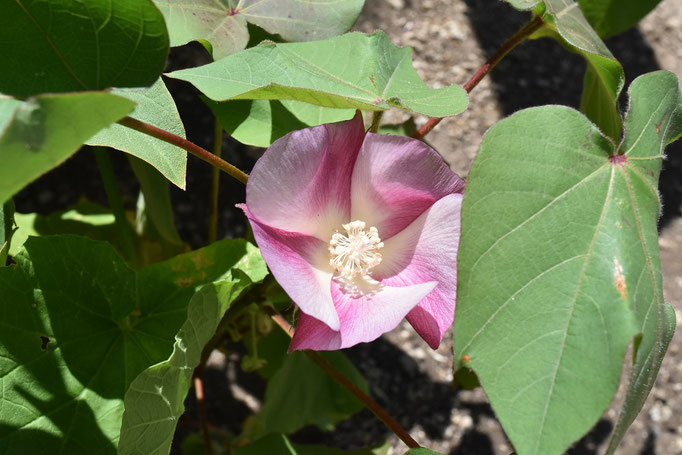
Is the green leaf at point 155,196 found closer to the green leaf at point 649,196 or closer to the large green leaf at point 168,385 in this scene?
the large green leaf at point 168,385

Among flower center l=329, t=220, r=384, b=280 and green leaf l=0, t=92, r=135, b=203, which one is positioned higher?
green leaf l=0, t=92, r=135, b=203

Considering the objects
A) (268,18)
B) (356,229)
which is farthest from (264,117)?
(356,229)

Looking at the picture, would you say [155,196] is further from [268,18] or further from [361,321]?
[361,321]

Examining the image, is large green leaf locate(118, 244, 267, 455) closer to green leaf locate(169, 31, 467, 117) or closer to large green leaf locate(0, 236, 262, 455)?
large green leaf locate(0, 236, 262, 455)

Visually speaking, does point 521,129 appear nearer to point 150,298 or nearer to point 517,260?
point 517,260

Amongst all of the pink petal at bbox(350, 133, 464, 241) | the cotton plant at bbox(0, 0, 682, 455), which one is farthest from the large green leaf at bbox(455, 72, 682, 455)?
the pink petal at bbox(350, 133, 464, 241)

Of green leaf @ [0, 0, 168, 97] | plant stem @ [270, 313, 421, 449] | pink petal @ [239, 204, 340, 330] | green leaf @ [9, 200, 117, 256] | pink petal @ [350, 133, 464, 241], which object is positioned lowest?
green leaf @ [9, 200, 117, 256]

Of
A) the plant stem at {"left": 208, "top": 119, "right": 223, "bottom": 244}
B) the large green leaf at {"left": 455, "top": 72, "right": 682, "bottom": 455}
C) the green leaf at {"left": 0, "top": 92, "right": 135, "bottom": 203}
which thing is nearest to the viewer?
the green leaf at {"left": 0, "top": 92, "right": 135, "bottom": 203}

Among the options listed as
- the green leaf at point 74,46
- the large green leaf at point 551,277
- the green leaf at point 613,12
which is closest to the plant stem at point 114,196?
the green leaf at point 74,46
